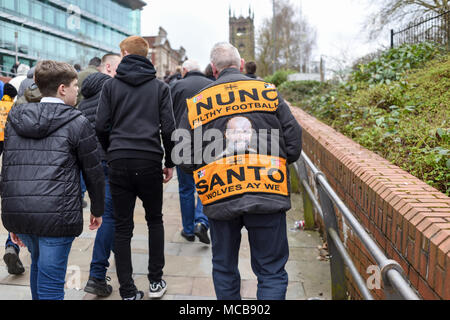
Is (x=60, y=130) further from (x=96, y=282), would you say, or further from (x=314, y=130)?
(x=314, y=130)

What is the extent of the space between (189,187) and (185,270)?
39.0 inches

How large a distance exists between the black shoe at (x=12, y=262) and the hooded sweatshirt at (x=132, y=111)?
135cm

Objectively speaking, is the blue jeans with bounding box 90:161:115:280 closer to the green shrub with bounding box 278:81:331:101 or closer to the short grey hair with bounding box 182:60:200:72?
the short grey hair with bounding box 182:60:200:72

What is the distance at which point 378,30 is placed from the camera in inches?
693

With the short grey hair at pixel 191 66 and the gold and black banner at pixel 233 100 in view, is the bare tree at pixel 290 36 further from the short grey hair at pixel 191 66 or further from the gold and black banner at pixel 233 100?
the gold and black banner at pixel 233 100

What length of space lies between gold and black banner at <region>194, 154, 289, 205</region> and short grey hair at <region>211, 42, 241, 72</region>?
2.39ft

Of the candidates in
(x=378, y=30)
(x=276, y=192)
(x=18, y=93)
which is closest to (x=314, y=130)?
(x=276, y=192)

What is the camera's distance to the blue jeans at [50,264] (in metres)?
2.44

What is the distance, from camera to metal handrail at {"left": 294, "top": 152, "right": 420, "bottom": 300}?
1.63 meters

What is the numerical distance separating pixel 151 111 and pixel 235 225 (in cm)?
123

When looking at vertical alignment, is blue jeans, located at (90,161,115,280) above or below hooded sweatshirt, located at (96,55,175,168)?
below

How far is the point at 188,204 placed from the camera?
4578 mm

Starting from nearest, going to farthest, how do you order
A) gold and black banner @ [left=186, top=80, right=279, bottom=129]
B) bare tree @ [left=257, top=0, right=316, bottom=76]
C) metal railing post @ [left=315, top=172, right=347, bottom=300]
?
1. gold and black banner @ [left=186, top=80, right=279, bottom=129]
2. metal railing post @ [left=315, top=172, right=347, bottom=300]
3. bare tree @ [left=257, top=0, right=316, bottom=76]

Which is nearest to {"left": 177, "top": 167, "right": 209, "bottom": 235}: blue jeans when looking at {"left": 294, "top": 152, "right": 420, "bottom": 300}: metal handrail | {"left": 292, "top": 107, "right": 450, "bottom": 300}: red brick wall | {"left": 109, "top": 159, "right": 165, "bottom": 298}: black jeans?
{"left": 109, "top": 159, "right": 165, "bottom": 298}: black jeans
